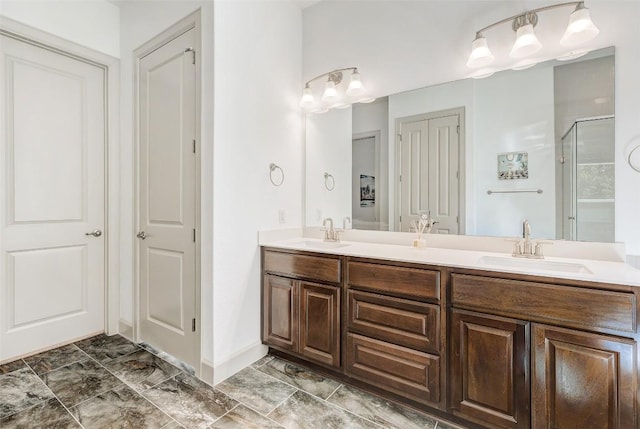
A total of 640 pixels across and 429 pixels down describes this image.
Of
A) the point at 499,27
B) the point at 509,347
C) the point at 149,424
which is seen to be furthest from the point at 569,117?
the point at 149,424

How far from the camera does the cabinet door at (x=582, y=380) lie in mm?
1163

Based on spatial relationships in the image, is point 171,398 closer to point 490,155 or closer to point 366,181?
point 366,181

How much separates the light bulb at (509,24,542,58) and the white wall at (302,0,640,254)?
9cm

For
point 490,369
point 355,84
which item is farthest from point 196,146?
point 490,369

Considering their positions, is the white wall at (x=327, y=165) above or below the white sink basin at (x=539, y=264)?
above

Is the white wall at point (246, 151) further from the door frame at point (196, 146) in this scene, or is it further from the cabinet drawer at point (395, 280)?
the cabinet drawer at point (395, 280)

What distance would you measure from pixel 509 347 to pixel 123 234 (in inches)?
112

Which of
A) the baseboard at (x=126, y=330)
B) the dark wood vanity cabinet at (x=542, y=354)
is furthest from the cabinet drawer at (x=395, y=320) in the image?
the baseboard at (x=126, y=330)

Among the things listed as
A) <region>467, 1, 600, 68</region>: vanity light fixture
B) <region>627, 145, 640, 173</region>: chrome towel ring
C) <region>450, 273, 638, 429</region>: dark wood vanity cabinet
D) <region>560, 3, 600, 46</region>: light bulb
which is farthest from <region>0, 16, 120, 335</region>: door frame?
<region>627, 145, 640, 173</region>: chrome towel ring

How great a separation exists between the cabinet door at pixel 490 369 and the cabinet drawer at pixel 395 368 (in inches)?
4.1

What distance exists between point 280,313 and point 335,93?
1.75 meters

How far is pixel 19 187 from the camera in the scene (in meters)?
2.19

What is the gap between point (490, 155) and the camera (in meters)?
1.93

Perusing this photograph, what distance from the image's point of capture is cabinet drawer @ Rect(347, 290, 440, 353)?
5.11 feet
